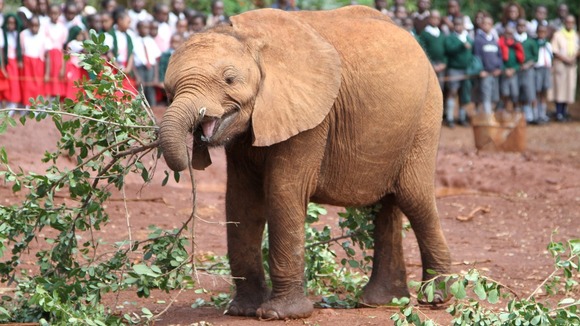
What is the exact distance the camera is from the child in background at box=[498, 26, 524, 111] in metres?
23.2

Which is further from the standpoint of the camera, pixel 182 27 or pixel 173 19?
pixel 173 19

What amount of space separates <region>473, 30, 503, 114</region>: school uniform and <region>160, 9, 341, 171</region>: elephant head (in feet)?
50.3

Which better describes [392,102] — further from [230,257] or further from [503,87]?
[503,87]

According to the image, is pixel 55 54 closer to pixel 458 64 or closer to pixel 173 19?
pixel 173 19

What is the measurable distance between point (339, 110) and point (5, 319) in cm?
250

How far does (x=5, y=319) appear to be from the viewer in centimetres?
773

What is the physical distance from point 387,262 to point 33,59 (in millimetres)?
9999

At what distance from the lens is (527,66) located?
23531 mm

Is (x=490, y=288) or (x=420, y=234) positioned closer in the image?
(x=490, y=288)

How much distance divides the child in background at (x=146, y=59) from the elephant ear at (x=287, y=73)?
11.3 m

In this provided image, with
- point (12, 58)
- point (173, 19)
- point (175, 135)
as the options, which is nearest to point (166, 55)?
point (173, 19)

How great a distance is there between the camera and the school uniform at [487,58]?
2275 centimetres

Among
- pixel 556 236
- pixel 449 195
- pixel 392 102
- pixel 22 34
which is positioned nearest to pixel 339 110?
pixel 392 102

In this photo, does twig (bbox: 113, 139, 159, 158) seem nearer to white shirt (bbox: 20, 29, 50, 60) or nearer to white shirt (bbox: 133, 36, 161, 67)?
white shirt (bbox: 20, 29, 50, 60)
